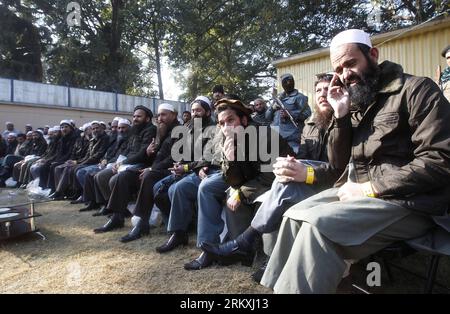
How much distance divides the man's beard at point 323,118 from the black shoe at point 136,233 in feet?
7.90

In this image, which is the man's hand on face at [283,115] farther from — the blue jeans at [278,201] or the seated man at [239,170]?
the blue jeans at [278,201]

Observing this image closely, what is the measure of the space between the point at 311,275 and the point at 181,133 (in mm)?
3283

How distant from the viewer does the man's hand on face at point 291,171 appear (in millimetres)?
2385

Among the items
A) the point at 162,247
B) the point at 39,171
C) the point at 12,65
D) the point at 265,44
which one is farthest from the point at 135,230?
the point at 12,65

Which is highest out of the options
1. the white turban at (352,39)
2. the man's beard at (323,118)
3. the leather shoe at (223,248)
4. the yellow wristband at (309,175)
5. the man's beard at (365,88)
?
the white turban at (352,39)

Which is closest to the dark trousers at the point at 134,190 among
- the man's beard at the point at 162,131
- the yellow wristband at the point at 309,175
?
the man's beard at the point at 162,131

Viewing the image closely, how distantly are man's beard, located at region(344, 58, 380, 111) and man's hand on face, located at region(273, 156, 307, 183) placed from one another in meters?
0.56

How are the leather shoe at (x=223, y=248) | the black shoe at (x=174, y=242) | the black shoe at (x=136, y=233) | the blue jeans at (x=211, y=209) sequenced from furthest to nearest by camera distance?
1. the black shoe at (x=136, y=233)
2. the black shoe at (x=174, y=242)
3. the blue jeans at (x=211, y=209)
4. the leather shoe at (x=223, y=248)

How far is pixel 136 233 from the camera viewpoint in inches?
156

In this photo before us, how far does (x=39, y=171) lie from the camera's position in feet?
24.9

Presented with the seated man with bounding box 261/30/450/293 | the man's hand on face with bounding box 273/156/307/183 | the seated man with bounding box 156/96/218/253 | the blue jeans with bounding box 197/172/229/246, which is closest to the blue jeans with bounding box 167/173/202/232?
the seated man with bounding box 156/96/218/253

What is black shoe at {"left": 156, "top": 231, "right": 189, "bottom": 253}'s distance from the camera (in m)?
3.46

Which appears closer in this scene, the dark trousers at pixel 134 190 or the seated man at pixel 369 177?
the seated man at pixel 369 177

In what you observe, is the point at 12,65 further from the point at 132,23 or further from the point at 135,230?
the point at 135,230
